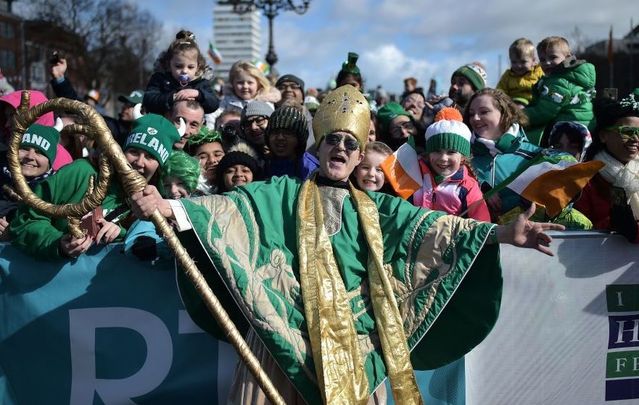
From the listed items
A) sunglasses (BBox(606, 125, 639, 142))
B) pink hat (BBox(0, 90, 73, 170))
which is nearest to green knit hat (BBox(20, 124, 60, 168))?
pink hat (BBox(0, 90, 73, 170))

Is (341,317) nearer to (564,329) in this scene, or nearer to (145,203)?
(145,203)

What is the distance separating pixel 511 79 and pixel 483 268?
3.90m

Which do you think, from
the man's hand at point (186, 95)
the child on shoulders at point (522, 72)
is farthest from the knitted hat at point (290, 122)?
the child on shoulders at point (522, 72)

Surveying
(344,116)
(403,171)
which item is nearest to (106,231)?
(344,116)

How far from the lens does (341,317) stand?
3.04 metres

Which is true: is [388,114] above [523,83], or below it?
below

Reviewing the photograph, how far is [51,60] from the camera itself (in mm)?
6059

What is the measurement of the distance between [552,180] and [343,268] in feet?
4.50

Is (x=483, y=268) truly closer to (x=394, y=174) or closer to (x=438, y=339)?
(x=438, y=339)

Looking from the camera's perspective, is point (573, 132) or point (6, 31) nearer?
point (573, 132)

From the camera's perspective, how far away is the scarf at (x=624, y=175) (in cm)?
387

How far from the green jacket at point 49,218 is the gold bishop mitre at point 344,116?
1.11 m

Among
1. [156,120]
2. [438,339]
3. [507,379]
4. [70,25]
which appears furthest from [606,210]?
[70,25]

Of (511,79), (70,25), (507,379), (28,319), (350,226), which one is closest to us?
(350,226)
